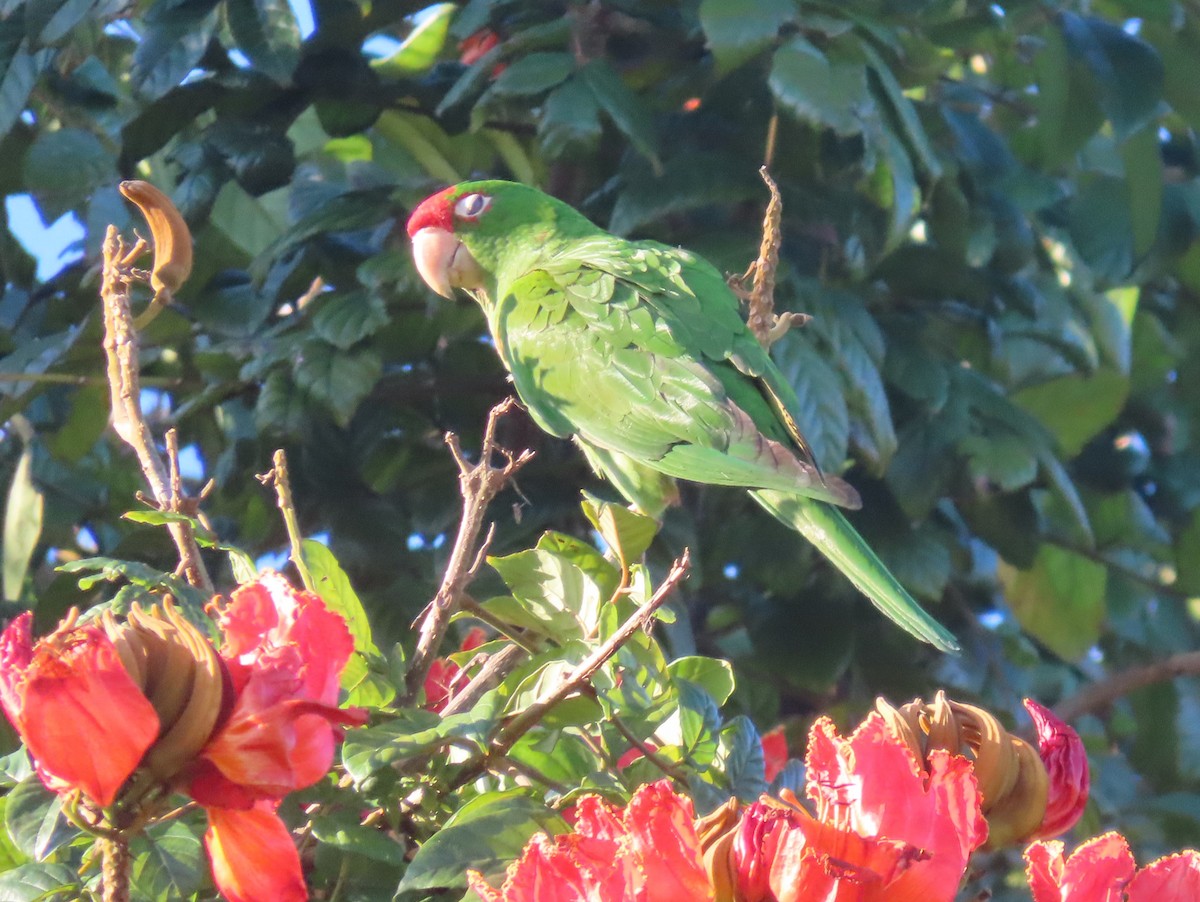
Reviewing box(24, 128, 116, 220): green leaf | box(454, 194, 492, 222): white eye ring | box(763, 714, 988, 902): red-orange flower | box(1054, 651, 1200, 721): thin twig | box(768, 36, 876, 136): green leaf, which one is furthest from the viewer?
box(1054, 651, 1200, 721): thin twig

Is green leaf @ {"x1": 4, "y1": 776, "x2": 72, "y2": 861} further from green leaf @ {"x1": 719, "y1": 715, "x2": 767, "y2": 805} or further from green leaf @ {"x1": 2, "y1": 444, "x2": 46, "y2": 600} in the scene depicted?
green leaf @ {"x1": 2, "y1": 444, "x2": 46, "y2": 600}

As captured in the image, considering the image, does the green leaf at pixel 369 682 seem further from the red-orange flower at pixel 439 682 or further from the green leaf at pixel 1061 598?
the green leaf at pixel 1061 598

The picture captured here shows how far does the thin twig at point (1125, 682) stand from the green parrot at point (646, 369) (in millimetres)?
732

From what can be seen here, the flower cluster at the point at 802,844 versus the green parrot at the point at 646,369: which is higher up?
the flower cluster at the point at 802,844

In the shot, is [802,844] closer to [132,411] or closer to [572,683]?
[572,683]

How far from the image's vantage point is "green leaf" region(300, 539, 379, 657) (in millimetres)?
808

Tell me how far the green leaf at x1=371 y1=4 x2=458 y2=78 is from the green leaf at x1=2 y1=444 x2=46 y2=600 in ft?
2.61

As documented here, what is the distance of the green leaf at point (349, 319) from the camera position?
1.67 meters

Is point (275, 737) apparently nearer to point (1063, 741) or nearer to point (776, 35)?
point (1063, 741)

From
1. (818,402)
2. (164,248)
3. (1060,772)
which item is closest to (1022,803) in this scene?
(1060,772)

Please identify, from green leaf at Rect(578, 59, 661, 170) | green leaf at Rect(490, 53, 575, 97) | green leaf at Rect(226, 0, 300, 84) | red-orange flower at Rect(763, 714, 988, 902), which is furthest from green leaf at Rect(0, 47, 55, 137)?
red-orange flower at Rect(763, 714, 988, 902)

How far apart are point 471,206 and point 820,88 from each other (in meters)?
0.63

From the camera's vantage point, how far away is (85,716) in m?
0.58

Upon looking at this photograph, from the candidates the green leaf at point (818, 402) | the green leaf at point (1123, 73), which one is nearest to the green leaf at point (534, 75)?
the green leaf at point (818, 402)
